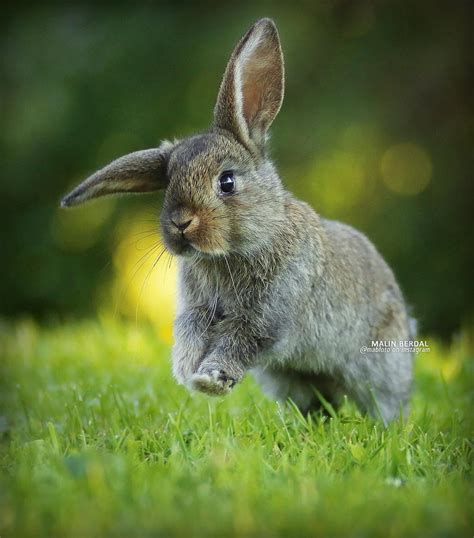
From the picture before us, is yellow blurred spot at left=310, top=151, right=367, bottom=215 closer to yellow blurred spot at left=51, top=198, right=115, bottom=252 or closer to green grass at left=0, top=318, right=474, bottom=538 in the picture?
yellow blurred spot at left=51, top=198, right=115, bottom=252

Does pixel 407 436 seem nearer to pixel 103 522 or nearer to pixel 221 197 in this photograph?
pixel 221 197

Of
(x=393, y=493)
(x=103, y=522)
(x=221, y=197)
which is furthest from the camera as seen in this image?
(x=221, y=197)

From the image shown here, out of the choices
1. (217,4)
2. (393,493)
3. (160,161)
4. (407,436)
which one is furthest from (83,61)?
(393,493)

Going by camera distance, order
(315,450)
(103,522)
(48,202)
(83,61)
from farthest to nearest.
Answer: (48,202)
(83,61)
(315,450)
(103,522)

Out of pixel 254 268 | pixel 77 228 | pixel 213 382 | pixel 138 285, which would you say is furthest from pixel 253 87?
pixel 77 228

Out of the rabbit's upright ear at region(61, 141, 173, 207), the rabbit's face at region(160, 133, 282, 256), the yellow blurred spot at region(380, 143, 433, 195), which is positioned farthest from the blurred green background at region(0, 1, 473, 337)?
the rabbit's face at region(160, 133, 282, 256)

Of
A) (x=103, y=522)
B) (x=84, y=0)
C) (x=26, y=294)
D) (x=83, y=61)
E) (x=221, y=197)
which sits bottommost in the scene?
(x=26, y=294)

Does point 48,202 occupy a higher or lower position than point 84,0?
lower
